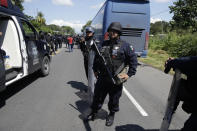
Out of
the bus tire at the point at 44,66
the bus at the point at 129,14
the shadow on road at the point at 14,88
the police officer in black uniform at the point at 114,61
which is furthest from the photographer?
the bus at the point at 129,14

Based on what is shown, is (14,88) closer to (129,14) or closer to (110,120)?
(110,120)

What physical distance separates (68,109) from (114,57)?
1765mm

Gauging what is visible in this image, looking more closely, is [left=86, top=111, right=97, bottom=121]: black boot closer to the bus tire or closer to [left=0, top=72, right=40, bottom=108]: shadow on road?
[left=0, top=72, right=40, bottom=108]: shadow on road

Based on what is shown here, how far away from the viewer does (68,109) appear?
12.7 ft

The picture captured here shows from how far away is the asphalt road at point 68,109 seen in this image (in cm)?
317

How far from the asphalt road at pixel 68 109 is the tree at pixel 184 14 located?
28.7 meters

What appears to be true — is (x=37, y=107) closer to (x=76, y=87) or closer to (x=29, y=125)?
(x=29, y=125)

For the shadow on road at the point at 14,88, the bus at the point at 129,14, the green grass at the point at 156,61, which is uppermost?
the bus at the point at 129,14

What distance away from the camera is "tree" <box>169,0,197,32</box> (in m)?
30.0

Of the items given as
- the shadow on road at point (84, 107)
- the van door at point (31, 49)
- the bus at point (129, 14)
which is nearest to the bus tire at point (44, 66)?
the van door at point (31, 49)

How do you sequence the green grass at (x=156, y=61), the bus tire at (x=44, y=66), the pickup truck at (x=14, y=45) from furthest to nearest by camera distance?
the green grass at (x=156, y=61)
the bus tire at (x=44, y=66)
the pickup truck at (x=14, y=45)

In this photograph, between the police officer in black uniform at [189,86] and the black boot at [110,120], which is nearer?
the police officer in black uniform at [189,86]

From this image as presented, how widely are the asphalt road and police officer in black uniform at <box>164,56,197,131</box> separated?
1511 millimetres

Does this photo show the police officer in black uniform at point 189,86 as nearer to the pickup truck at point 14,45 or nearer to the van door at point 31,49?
the pickup truck at point 14,45
